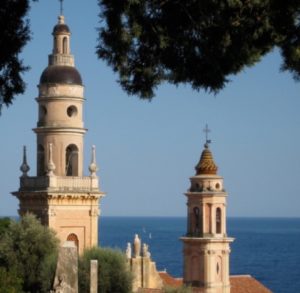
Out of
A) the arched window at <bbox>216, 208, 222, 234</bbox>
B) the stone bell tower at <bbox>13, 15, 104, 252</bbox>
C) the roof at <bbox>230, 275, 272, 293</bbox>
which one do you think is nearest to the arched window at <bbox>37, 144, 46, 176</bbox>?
the stone bell tower at <bbox>13, 15, 104, 252</bbox>

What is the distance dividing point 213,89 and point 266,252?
137 metres

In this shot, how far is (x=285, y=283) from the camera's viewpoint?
3489 inches

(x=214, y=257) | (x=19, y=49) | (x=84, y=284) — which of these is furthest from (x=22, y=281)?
(x=19, y=49)

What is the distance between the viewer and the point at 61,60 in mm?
34812

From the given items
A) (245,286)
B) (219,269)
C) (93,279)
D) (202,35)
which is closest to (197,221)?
(219,269)

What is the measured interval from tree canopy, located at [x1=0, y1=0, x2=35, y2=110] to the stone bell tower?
20324mm

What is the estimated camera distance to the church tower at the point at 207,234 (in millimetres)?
40125

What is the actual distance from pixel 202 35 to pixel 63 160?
71.3ft

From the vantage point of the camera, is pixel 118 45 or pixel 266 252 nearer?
pixel 118 45

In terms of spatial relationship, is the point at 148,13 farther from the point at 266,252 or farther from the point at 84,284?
the point at 266,252

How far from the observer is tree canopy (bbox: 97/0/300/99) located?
526 inches

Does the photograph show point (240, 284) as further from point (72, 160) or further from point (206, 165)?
point (72, 160)

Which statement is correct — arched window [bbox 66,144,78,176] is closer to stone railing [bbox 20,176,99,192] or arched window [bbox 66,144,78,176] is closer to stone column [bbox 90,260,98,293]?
stone railing [bbox 20,176,99,192]

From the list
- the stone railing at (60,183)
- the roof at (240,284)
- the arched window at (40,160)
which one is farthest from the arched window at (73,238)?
the roof at (240,284)
